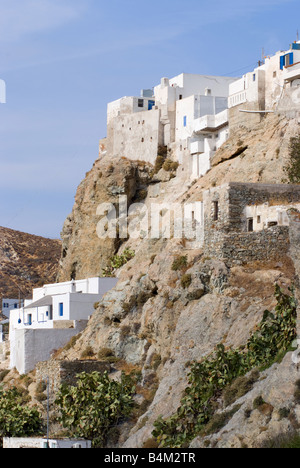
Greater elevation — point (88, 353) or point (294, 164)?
point (294, 164)

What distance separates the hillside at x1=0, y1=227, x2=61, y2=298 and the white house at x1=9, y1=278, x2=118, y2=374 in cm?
2741

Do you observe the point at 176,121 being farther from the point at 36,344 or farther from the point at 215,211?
the point at 215,211

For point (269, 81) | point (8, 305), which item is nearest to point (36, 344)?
point (269, 81)

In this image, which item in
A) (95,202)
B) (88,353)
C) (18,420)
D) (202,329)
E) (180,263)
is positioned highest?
(95,202)

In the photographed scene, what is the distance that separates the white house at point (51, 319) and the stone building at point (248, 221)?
12133mm

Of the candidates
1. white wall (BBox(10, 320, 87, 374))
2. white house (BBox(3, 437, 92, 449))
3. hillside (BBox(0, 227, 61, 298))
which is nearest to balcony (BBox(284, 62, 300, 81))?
white wall (BBox(10, 320, 87, 374))

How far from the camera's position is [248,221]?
41.1 meters

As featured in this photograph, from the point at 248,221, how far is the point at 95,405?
431 inches

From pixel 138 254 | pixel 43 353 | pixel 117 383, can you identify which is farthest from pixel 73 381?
pixel 138 254

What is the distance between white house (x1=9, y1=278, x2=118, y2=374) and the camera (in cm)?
4900

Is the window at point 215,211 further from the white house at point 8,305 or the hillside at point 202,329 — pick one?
the white house at point 8,305

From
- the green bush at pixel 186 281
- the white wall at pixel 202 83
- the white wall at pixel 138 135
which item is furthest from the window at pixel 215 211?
the white wall at pixel 202 83

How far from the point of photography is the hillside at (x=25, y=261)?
91475 mm

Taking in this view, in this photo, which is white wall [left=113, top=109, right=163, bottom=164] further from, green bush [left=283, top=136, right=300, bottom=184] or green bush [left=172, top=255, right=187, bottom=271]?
green bush [left=172, top=255, right=187, bottom=271]
